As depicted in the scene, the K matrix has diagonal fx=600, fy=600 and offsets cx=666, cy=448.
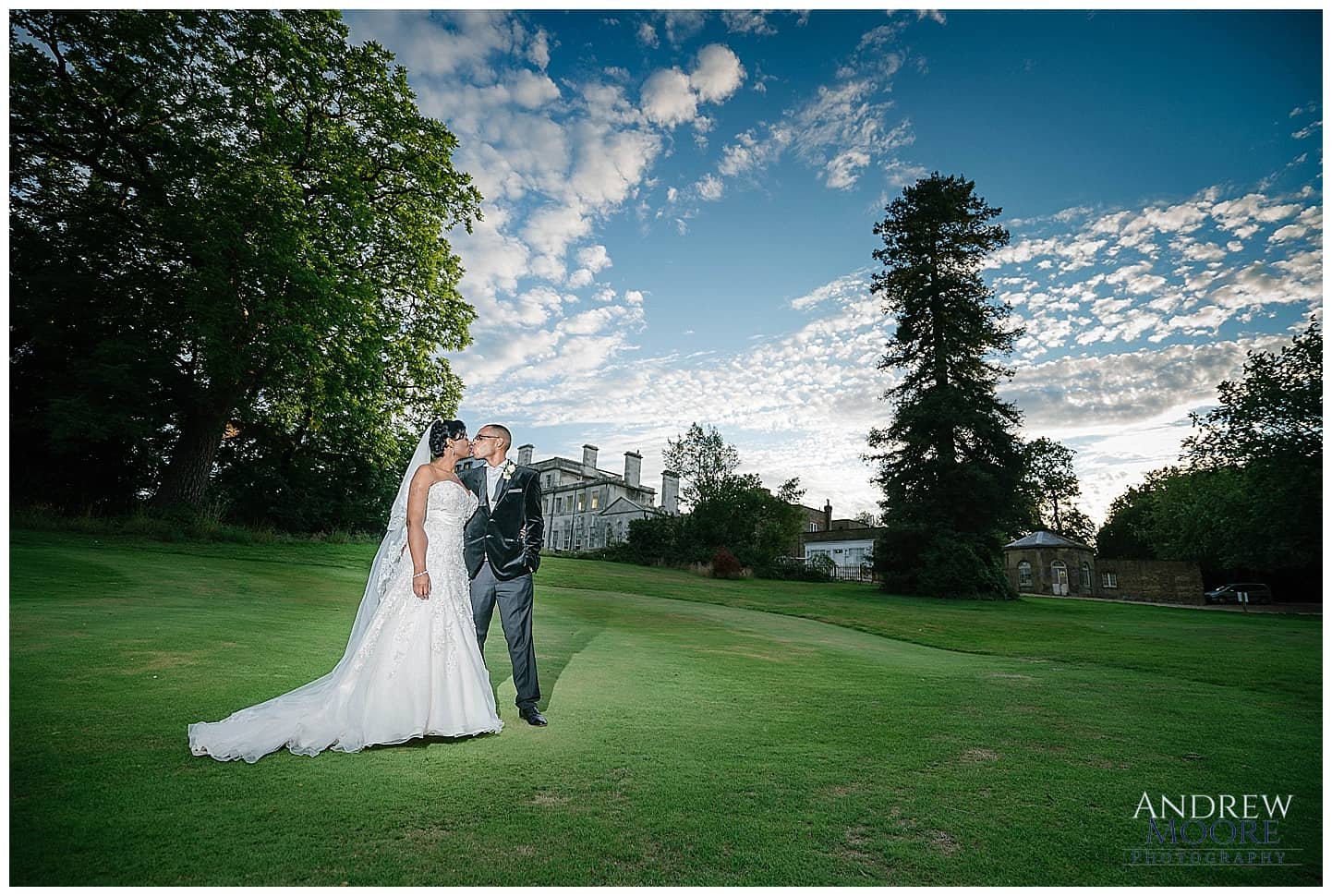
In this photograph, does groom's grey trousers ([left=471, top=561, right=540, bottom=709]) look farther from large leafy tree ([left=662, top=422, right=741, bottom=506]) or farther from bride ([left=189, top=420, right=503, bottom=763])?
large leafy tree ([left=662, top=422, right=741, bottom=506])

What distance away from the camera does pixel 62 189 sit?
17281 mm

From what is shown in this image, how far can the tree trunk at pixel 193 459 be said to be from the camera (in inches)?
723

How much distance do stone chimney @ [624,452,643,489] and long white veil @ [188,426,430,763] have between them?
53951mm

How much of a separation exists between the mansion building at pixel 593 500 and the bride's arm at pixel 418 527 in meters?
49.2

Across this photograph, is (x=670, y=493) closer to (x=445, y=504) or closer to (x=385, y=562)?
(x=445, y=504)

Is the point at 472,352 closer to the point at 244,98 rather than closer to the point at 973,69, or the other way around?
the point at 244,98

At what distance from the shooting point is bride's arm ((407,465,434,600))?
15.5 ft

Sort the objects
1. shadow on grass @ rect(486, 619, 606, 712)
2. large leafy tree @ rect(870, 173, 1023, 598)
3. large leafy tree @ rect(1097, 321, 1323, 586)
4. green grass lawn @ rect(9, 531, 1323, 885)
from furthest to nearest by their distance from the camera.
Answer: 1. large leafy tree @ rect(870, 173, 1023, 598)
2. large leafy tree @ rect(1097, 321, 1323, 586)
3. shadow on grass @ rect(486, 619, 606, 712)
4. green grass lawn @ rect(9, 531, 1323, 885)

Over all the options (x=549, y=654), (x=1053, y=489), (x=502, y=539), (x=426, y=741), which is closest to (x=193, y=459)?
(x=549, y=654)

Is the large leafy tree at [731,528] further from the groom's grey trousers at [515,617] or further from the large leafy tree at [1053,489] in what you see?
the groom's grey trousers at [515,617]

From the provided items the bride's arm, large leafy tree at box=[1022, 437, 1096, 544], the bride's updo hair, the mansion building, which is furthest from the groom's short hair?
the mansion building

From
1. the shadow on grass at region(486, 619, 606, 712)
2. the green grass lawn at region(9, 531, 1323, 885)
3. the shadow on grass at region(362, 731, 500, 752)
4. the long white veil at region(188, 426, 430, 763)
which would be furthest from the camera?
the shadow on grass at region(486, 619, 606, 712)

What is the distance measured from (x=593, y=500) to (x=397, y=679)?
5495 centimetres

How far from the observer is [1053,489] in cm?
3325
